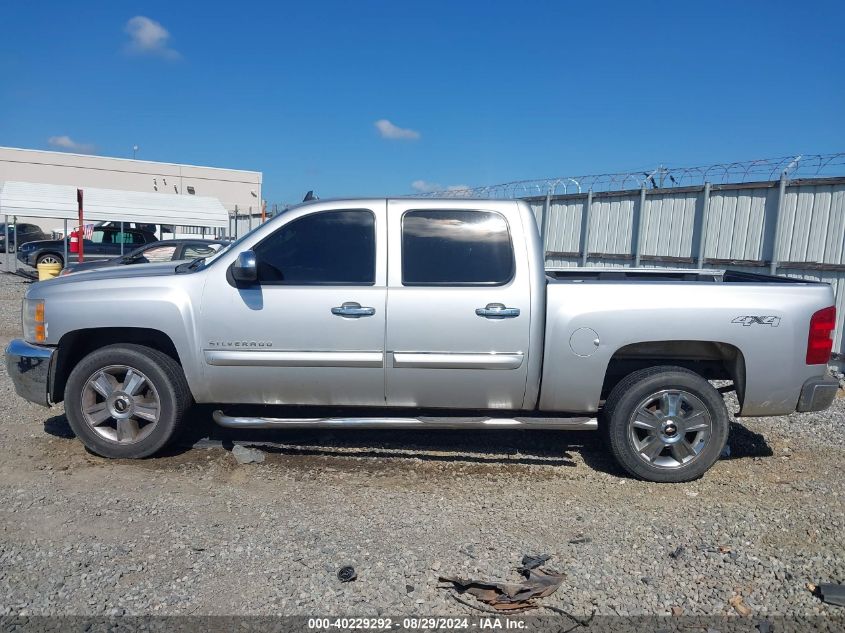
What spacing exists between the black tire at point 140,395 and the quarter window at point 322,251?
97cm

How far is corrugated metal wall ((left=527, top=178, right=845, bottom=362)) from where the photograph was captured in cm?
840

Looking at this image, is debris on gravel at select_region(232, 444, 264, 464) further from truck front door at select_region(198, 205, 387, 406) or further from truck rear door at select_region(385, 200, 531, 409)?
truck rear door at select_region(385, 200, 531, 409)

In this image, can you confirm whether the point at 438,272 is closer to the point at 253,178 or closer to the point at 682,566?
the point at 682,566

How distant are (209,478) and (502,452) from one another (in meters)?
2.20

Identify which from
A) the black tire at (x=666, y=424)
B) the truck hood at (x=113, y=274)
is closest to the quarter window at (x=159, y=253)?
the truck hood at (x=113, y=274)

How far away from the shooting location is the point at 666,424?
4863 millimetres

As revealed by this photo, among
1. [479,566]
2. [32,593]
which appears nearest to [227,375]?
[32,593]

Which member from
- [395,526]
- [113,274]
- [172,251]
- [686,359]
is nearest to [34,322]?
[113,274]

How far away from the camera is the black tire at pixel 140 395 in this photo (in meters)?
4.95

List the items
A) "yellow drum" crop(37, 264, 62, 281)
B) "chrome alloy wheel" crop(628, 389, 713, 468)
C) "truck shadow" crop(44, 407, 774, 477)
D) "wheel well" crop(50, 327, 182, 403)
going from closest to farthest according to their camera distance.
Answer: "chrome alloy wheel" crop(628, 389, 713, 468) < "wheel well" crop(50, 327, 182, 403) < "truck shadow" crop(44, 407, 774, 477) < "yellow drum" crop(37, 264, 62, 281)

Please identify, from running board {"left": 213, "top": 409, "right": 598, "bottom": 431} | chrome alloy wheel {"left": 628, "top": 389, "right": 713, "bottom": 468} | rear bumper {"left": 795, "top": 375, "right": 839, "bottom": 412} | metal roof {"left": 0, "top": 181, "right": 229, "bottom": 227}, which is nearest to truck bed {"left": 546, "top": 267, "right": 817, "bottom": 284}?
rear bumper {"left": 795, "top": 375, "right": 839, "bottom": 412}

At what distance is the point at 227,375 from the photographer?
4891mm

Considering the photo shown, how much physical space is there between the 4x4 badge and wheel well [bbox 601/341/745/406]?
7.5 inches

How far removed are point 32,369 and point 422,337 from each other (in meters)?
2.77
